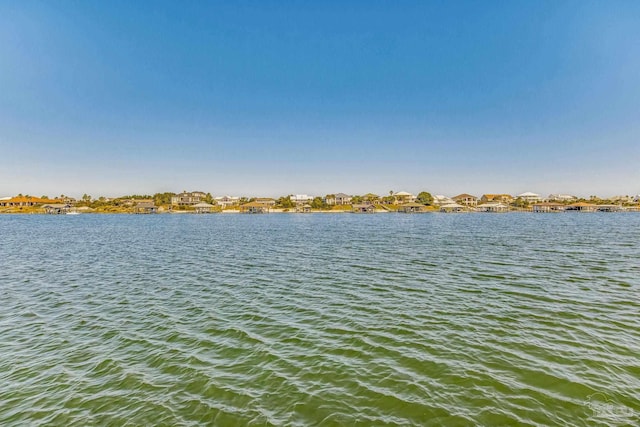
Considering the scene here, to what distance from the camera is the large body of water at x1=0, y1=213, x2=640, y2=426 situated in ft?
28.0

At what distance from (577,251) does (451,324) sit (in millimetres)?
34070

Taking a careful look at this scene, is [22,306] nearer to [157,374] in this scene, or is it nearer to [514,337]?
[157,374]

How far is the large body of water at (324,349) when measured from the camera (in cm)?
855

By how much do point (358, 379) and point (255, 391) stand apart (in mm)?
3344

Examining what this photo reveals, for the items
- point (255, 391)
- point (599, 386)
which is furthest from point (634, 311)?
Answer: point (255, 391)

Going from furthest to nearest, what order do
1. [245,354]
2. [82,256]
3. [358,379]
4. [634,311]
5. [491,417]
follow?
[82,256]
[634,311]
[245,354]
[358,379]
[491,417]

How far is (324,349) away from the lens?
12336 mm

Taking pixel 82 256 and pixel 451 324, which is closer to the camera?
pixel 451 324

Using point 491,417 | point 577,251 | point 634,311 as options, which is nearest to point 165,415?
point 491,417

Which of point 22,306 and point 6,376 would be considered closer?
point 6,376

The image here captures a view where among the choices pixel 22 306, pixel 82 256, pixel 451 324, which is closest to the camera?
pixel 451 324

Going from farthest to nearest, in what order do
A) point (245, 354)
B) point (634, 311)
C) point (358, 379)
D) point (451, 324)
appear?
point (634, 311)
point (451, 324)
point (245, 354)
point (358, 379)

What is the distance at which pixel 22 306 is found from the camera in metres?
17.9

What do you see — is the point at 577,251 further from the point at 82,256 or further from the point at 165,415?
the point at 82,256
